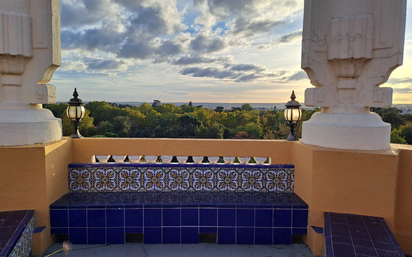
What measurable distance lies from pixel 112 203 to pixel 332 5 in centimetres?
Result: 329

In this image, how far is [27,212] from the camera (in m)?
2.78

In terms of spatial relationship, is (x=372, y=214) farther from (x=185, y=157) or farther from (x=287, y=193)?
(x=185, y=157)

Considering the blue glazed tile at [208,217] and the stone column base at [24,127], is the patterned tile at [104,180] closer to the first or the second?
the stone column base at [24,127]

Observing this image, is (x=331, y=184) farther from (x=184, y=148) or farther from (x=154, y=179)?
(x=154, y=179)

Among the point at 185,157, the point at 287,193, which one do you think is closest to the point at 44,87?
the point at 185,157

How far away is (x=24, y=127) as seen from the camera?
290 centimetres

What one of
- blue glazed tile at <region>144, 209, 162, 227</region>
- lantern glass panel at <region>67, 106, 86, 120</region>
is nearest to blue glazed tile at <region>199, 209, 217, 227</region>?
blue glazed tile at <region>144, 209, 162, 227</region>

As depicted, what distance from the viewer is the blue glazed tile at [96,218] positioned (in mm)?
2943

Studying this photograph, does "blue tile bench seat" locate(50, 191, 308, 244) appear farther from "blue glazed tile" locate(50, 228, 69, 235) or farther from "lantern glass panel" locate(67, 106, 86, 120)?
"lantern glass panel" locate(67, 106, 86, 120)

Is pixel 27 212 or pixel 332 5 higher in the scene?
pixel 332 5

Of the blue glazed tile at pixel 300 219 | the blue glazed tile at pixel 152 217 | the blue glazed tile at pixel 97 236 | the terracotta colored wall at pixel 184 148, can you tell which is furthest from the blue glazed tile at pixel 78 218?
the blue glazed tile at pixel 300 219

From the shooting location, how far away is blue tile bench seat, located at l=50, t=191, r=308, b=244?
2.94 metres

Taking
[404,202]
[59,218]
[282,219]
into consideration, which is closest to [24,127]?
[59,218]

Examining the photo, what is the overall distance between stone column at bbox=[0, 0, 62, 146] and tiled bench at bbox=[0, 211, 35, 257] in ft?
2.45
